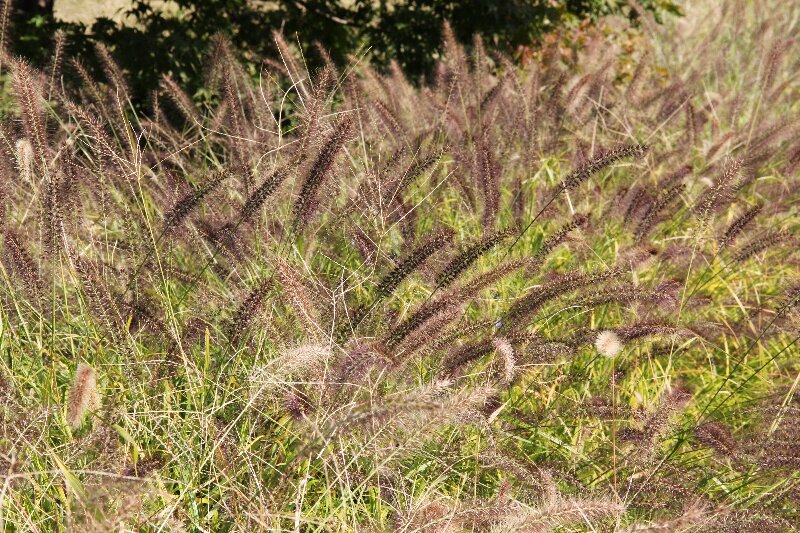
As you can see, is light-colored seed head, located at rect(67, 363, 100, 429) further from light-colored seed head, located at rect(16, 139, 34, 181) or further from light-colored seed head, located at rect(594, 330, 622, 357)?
light-colored seed head, located at rect(594, 330, 622, 357)

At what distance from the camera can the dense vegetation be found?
2.01 meters

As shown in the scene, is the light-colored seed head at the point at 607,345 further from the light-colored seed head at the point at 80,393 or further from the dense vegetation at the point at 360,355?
the light-colored seed head at the point at 80,393

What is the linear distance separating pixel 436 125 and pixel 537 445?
5.36 feet

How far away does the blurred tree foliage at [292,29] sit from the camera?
4867 mm

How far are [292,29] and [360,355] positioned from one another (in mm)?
3826

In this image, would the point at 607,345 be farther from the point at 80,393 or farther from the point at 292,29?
the point at 292,29

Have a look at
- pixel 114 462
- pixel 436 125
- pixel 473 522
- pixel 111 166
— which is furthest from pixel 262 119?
pixel 473 522

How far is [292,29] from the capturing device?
546 cm

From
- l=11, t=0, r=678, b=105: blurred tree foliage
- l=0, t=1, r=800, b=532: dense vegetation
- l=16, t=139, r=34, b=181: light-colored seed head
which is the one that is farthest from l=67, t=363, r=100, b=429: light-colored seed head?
l=11, t=0, r=678, b=105: blurred tree foliage

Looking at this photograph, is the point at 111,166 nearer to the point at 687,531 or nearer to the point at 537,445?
the point at 537,445

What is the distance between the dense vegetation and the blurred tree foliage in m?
1.16

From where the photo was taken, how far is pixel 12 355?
2342 millimetres

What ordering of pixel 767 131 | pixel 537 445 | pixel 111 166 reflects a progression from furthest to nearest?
1. pixel 767 131
2. pixel 111 166
3. pixel 537 445

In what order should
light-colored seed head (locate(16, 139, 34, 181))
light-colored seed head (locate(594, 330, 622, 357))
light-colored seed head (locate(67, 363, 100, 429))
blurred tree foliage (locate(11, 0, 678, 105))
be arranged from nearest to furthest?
light-colored seed head (locate(67, 363, 100, 429))
light-colored seed head (locate(594, 330, 622, 357))
light-colored seed head (locate(16, 139, 34, 181))
blurred tree foliage (locate(11, 0, 678, 105))
